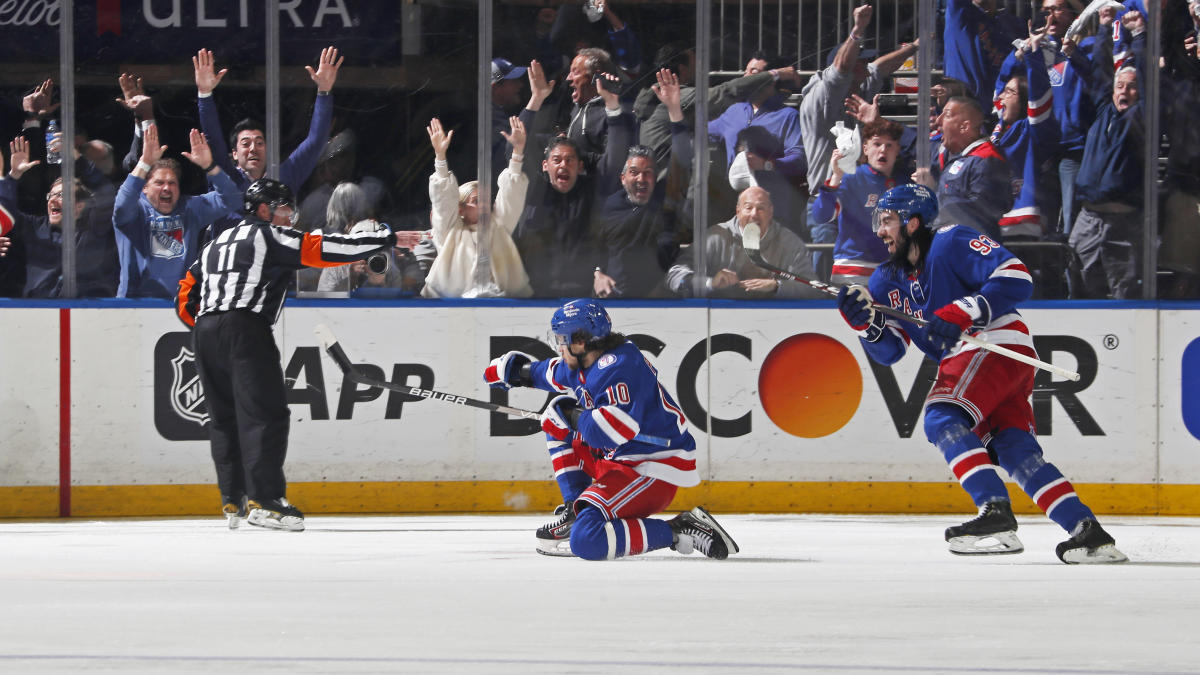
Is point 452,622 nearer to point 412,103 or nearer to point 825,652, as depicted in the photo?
point 825,652

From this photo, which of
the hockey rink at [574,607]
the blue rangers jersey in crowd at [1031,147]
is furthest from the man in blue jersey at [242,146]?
the blue rangers jersey in crowd at [1031,147]

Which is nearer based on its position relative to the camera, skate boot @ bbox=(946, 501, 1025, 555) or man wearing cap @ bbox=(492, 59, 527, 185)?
skate boot @ bbox=(946, 501, 1025, 555)

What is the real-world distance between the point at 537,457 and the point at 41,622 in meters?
3.15

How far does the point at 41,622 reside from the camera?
11.7ft

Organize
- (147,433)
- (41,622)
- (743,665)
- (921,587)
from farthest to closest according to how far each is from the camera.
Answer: (147,433), (921,587), (41,622), (743,665)

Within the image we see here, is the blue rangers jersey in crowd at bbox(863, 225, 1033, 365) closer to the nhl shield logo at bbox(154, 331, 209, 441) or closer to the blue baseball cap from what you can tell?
A: the blue baseball cap

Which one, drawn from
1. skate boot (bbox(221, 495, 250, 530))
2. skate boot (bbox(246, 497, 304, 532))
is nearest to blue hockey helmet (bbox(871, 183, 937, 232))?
skate boot (bbox(246, 497, 304, 532))

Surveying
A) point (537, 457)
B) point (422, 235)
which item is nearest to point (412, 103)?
point (422, 235)

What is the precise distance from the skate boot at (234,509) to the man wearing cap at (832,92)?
8.75 feet

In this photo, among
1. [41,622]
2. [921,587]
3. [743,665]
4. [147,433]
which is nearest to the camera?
[743,665]

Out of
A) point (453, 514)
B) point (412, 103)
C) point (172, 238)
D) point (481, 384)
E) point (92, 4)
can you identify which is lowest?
point (453, 514)

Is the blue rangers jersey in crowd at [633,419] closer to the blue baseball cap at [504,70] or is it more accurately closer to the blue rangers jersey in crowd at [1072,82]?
the blue baseball cap at [504,70]

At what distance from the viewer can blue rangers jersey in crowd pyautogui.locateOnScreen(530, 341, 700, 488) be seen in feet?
15.2

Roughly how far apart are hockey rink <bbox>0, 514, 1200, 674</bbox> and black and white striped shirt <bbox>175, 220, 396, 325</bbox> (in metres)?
0.90
